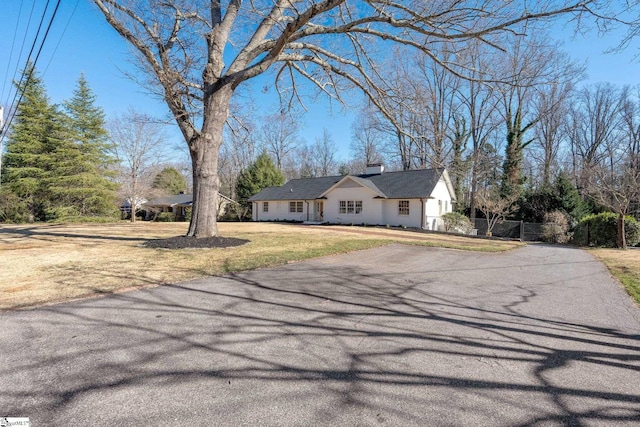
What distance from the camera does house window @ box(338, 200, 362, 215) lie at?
25844 mm

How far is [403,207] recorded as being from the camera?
959 inches

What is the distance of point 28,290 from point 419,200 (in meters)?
22.2

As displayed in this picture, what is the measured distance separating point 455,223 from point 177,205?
110ft

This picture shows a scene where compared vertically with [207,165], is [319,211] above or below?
below

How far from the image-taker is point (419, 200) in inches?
920

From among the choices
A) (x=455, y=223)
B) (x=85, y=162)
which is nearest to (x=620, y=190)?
(x=455, y=223)

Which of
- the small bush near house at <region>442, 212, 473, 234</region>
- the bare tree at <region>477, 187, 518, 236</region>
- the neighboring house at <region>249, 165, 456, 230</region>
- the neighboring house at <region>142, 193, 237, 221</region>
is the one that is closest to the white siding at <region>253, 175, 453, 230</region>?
the neighboring house at <region>249, 165, 456, 230</region>

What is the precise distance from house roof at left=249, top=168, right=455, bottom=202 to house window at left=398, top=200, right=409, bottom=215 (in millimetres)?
666

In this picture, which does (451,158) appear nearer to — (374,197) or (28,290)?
(28,290)

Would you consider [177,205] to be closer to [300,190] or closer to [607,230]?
[300,190]

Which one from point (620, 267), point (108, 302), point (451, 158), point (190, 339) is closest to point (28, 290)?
point (108, 302)

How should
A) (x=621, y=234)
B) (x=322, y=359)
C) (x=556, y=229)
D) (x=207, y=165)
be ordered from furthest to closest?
(x=556, y=229) → (x=621, y=234) → (x=207, y=165) → (x=322, y=359)

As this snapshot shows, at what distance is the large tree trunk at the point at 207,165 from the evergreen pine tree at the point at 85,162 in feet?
70.1

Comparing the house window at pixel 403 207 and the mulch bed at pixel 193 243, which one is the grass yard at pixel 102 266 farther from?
→ the house window at pixel 403 207
